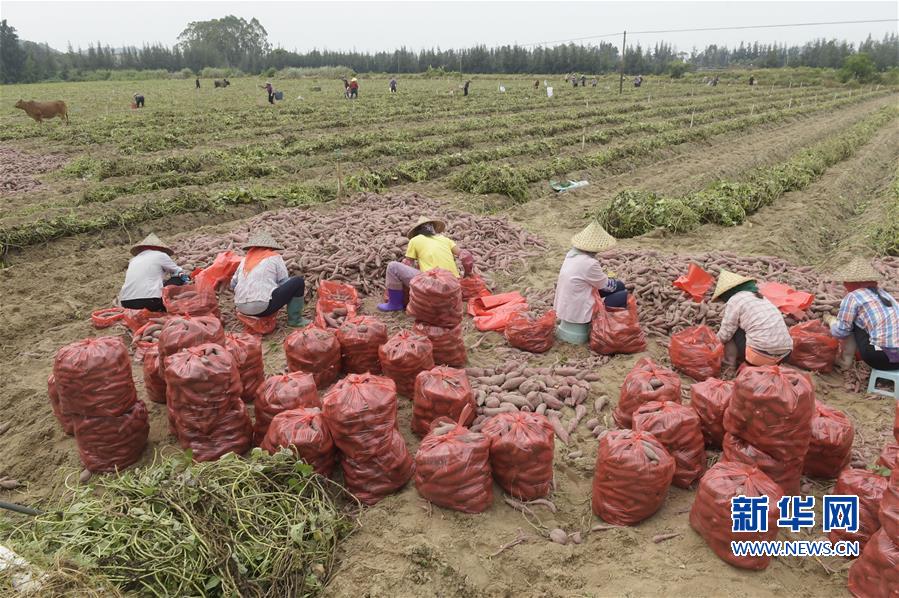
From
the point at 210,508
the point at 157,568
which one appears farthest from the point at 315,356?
the point at 157,568

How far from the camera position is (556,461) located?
4.15 metres

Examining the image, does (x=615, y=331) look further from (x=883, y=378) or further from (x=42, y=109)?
(x=42, y=109)

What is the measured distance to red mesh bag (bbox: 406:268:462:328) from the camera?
4980 millimetres

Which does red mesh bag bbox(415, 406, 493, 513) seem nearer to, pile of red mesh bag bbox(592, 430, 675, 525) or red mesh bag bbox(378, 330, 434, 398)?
pile of red mesh bag bbox(592, 430, 675, 525)

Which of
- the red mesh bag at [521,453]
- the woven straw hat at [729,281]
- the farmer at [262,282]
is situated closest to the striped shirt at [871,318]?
the woven straw hat at [729,281]

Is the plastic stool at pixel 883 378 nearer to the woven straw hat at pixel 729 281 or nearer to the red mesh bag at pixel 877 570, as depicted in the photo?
the woven straw hat at pixel 729 281

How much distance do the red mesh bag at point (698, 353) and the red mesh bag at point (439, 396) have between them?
227 cm

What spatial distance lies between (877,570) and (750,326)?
8.59ft

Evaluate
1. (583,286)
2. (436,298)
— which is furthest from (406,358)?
(583,286)

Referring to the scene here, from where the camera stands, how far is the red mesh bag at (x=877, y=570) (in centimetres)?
263

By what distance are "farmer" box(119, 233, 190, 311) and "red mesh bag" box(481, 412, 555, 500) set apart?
14.0 feet

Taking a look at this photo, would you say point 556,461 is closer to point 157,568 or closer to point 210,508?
point 210,508

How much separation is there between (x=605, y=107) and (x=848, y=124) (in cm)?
1059

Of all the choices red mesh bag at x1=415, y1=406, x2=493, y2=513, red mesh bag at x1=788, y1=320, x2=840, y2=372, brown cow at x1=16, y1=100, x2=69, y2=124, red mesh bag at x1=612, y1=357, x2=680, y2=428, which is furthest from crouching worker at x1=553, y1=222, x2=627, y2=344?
brown cow at x1=16, y1=100, x2=69, y2=124
